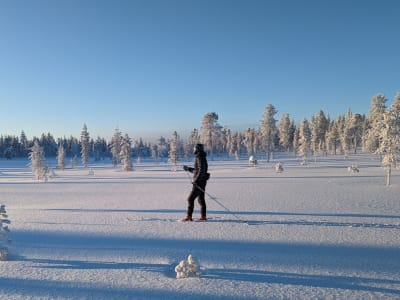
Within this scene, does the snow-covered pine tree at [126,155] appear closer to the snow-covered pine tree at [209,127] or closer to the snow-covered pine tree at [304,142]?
the snow-covered pine tree at [209,127]

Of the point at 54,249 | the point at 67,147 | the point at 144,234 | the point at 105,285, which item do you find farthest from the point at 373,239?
the point at 67,147

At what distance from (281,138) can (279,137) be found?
23.2ft

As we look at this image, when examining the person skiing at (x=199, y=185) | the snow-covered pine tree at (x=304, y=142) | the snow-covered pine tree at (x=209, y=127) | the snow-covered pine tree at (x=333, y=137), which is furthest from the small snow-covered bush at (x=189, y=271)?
the snow-covered pine tree at (x=333, y=137)

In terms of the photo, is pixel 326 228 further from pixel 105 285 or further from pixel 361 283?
pixel 105 285

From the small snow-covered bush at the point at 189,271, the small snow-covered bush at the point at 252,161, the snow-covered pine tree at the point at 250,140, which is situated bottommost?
the small snow-covered bush at the point at 252,161

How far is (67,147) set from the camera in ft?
486

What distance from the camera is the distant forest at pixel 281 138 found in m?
→ 49.5

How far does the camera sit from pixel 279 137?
351 ft

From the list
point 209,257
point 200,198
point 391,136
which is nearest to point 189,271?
point 209,257

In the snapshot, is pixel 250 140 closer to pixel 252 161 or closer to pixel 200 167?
pixel 252 161

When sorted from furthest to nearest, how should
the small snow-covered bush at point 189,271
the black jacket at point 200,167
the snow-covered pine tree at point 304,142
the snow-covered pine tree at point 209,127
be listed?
the snow-covered pine tree at point 209,127 < the snow-covered pine tree at point 304,142 < the black jacket at point 200,167 < the small snow-covered bush at point 189,271

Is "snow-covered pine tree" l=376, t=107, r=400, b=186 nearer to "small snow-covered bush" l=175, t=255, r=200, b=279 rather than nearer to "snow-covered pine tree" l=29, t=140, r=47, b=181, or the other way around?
"small snow-covered bush" l=175, t=255, r=200, b=279

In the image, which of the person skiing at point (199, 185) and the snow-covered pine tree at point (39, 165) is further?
the snow-covered pine tree at point (39, 165)

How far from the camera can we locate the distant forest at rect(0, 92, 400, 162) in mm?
49506
